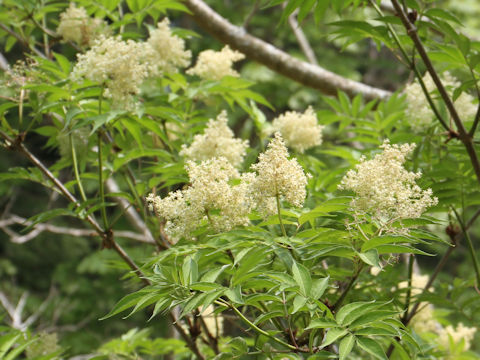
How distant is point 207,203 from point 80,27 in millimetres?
1667

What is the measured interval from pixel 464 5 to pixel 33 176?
9.54 m

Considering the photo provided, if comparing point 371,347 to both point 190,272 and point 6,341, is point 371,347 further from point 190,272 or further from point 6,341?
point 6,341

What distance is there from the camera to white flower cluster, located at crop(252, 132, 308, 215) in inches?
56.0

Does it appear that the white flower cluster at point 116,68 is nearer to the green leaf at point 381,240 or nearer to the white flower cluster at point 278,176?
the white flower cluster at point 278,176

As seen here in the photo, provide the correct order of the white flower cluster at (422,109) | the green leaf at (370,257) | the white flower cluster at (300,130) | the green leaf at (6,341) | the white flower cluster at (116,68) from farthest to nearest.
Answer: the white flower cluster at (300,130) < the white flower cluster at (422,109) < the green leaf at (6,341) < the white flower cluster at (116,68) < the green leaf at (370,257)

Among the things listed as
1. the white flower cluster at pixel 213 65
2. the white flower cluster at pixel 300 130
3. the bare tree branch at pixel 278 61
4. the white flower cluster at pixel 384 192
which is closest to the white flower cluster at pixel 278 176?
the white flower cluster at pixel 384 192

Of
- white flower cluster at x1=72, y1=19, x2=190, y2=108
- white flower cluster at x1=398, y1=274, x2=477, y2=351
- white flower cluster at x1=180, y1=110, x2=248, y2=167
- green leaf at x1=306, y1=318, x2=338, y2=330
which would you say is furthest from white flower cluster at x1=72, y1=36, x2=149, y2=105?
white flower cluster at x1=398, y1=274, x2=477, y2=351

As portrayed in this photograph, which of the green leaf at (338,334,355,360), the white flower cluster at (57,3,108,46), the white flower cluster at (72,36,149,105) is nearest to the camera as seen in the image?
the green leaf at (338,334,355,360)

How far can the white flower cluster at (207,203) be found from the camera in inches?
60.0

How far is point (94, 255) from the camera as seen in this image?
9164 mm

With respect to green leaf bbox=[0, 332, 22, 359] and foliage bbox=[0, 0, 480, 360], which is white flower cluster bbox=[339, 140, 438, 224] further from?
green leaf bbox=[0, 332, 22, 359]

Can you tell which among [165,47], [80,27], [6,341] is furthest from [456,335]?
[80,27]

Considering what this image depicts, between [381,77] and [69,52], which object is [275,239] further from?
[381,77]

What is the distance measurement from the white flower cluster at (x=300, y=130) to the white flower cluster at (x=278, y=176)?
119cm
